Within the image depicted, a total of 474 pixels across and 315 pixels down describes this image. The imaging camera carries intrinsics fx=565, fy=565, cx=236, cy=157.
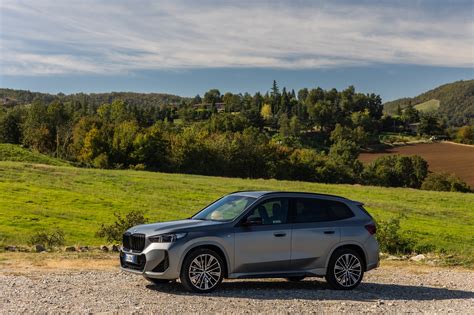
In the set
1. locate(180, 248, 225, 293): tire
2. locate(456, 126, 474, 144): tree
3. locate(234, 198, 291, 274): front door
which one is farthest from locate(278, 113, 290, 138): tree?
locate(180, 248, 225, 293): tire

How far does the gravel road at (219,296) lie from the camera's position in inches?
370

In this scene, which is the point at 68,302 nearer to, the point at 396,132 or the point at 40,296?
the point at 40,296

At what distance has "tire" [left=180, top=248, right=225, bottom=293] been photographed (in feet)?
34.3

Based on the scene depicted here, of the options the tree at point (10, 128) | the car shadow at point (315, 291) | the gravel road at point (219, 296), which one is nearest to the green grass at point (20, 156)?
the tree at point (10, 128)

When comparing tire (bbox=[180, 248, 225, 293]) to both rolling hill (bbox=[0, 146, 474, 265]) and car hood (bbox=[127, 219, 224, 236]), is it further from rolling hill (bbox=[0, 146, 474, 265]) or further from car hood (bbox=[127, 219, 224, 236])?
rolling hill (bbox=[0, 146, 474, 265])

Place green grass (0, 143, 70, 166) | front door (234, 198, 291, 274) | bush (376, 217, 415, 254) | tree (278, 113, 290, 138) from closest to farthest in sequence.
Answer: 1. front door (234, 198, 291, 274)
2. bush (376, 217, 415, 254)
3. green grass (0, 143, 70, 166)
4. tree (278, 113, 290, 138)

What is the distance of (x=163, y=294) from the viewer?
10.4 meters

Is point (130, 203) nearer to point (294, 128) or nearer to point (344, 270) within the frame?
point (344, 270)

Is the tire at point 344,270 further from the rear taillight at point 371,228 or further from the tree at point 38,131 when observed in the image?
the tree at point 38,131

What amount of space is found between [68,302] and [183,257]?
7.03 ft

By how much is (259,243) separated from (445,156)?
132 metres

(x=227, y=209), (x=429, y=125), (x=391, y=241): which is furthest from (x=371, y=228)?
(x=429, y=125)

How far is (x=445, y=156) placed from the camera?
13375 centimetres

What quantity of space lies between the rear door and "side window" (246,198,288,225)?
0.19 m
